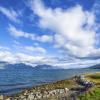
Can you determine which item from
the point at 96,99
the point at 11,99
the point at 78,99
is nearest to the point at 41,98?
the point at 11,99

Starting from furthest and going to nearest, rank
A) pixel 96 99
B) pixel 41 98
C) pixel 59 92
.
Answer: pixel 59 92 < pixel 41 98 < pixel 96 99

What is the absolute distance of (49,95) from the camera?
187ft

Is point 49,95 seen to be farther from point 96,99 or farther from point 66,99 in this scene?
point 96,99

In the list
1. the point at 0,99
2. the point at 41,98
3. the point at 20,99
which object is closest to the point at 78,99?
the point at 41,98

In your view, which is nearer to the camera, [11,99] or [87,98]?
[87,98]

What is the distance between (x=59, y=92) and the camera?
60.7m

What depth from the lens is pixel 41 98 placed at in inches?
2137

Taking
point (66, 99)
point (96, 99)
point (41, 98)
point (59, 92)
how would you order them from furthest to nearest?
point (59, 92) < point (41, 98) < point (66, 99) < point (96, 99)

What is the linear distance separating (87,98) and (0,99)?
65.6 feet

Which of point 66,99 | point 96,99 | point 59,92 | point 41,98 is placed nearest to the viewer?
point 96,99

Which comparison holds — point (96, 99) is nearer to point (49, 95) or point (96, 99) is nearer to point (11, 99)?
point (49, 95)

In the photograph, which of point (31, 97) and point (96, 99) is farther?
point (31, 97)

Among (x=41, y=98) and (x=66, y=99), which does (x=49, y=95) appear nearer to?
(x=41, y=98)

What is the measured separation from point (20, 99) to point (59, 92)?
10.7m
